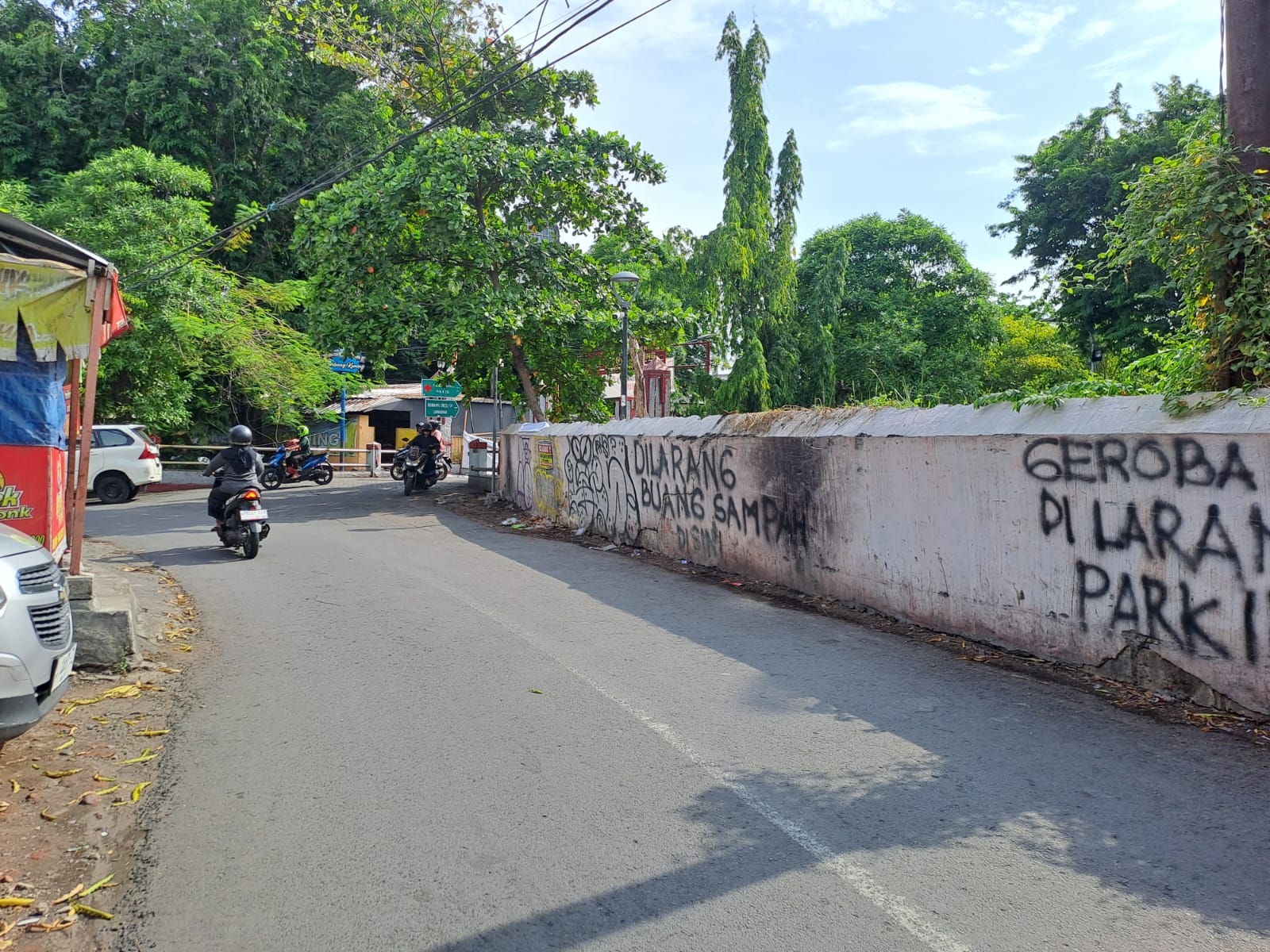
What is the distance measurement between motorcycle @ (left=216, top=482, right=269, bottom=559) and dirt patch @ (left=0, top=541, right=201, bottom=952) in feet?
14.9

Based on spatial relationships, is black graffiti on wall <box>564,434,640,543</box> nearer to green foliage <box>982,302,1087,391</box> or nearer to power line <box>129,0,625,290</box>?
power line <box>129,0,625,290</box>

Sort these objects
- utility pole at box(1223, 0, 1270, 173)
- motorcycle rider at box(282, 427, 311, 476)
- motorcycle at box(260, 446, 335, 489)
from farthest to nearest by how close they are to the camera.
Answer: motorcycle rider at box(282, 427, 311, 476)
motorcycle at box(260, 446, 335, 489)
utility pole at box(1223, 0, 1270, 173)

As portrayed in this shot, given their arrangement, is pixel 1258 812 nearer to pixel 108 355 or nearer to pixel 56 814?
pixel 56 814

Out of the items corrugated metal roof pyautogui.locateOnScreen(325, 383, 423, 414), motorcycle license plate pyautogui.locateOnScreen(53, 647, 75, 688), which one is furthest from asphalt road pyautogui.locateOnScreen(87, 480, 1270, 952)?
corrugated metal roof pyautogui.locateOnScreen(325, 383, 423, 414)

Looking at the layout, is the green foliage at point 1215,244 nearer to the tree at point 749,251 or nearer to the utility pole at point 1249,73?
the utility pole at point 1249,73

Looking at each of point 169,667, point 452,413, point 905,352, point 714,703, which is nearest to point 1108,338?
point 905,352

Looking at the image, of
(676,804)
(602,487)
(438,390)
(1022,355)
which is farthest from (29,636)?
(1022,355)

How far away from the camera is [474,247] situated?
18.5m

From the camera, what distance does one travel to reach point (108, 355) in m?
21.8

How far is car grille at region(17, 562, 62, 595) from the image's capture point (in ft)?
13.6

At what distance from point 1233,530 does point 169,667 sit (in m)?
6.95

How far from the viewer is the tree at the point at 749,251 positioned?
33781 mm

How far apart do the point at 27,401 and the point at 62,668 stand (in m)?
3.83

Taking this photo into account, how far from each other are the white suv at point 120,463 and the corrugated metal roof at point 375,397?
15.2 m
